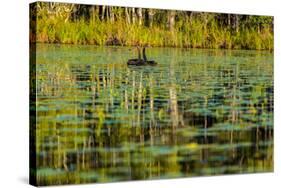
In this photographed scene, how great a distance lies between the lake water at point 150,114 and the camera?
33.0 feet

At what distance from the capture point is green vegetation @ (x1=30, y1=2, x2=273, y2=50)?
33.5 ft

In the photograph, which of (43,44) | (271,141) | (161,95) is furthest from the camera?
(271,141)

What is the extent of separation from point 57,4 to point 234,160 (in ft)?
10.4

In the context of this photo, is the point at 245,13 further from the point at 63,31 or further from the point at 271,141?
the point at 63,31

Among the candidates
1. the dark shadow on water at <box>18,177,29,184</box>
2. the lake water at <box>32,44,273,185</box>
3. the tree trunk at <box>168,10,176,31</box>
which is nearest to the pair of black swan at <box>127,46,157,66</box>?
the lake water at <box>32,44,273,185</box>

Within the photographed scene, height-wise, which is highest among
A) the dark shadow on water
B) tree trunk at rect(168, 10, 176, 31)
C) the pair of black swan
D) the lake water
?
tree trunk at rect(168, 10, 176, 31)

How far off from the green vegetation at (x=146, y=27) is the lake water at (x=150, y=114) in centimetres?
12

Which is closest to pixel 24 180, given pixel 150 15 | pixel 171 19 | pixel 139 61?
pixel 139 61

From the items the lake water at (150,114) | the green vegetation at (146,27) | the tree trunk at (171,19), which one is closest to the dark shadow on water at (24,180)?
the lake water at (150,114)

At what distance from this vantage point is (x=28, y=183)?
10219 mm

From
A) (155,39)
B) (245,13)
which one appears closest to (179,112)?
(155,39)

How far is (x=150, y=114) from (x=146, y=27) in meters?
1.14

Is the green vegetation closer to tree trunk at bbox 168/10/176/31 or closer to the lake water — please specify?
tree trunk at bbox 168/10/176/31

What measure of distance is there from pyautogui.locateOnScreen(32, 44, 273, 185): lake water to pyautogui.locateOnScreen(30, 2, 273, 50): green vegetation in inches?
4.9
